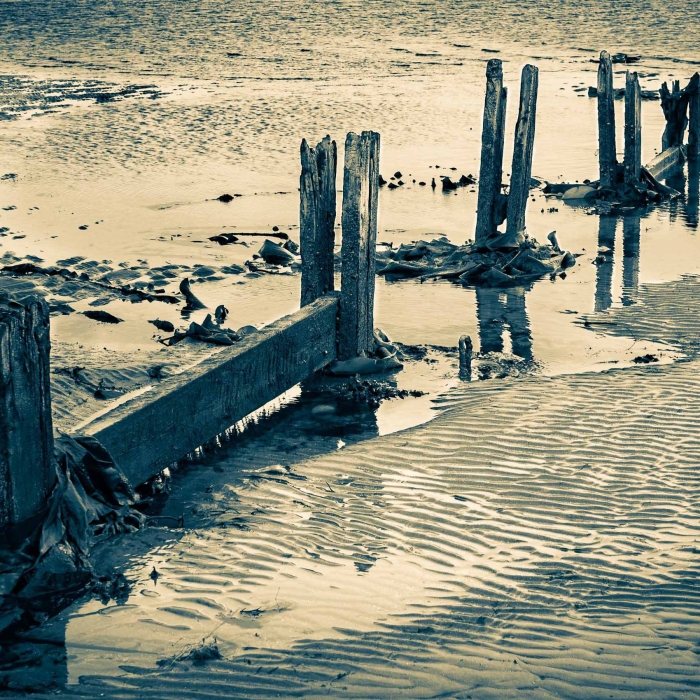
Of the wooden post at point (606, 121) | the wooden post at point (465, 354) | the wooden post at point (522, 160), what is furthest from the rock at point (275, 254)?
the wooden post at point (606, 121)

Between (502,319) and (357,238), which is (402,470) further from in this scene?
(502,319)

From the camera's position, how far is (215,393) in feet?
25.1

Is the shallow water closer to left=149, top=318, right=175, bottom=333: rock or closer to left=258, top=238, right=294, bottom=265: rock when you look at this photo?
left=149, top=318, right=175, bottom=333: rock

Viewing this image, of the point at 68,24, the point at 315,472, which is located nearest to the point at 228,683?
the point at 315,472

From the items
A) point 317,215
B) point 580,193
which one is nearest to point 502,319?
point 317,215

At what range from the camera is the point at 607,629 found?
5.44m

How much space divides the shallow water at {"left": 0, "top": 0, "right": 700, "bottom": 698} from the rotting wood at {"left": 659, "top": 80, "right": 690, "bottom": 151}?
0.67 metres

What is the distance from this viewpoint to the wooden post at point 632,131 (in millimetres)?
16469

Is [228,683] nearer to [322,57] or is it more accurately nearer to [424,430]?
[424,430]

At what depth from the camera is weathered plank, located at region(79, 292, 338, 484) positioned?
670 centimetres

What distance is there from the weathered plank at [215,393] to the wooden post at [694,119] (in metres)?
12.6

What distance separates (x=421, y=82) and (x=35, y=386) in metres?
24.5

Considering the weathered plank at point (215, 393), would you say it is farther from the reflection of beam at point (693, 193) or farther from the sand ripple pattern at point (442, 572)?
the reflection of beam at point (693, 193)

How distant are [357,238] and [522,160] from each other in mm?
4589
